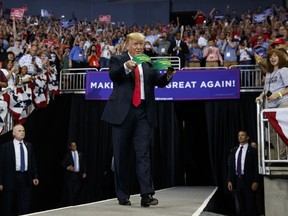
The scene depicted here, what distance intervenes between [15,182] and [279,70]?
4387 mm

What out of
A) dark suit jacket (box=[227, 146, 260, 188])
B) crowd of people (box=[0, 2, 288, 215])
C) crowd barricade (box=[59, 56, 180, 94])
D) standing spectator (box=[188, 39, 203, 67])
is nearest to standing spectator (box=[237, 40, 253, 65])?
crowd of people (box=[0, 2, 288, 215])

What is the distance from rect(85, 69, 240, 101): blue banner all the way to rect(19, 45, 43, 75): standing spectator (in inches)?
69.5

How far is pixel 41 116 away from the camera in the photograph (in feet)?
39.4

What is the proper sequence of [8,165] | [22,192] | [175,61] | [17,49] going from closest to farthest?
[8,165], [22,192], [17,49], [175,61]

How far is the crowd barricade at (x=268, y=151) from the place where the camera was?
6.19 meters

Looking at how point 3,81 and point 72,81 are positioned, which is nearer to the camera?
point 3,81

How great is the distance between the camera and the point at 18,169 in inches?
317

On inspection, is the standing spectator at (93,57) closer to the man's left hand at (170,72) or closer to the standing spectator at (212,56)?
the standing spectator at (212,56)

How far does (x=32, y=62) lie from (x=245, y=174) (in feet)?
16.8

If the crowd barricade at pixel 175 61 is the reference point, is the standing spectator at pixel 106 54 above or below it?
above

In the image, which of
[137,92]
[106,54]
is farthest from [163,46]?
[137,92]

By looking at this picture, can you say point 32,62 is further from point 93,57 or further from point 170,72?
point 170,72

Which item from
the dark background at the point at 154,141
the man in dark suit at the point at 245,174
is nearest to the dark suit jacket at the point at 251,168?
the man in dark suit at the point at 245,174

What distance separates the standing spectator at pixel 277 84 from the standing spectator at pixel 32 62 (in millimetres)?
5844
